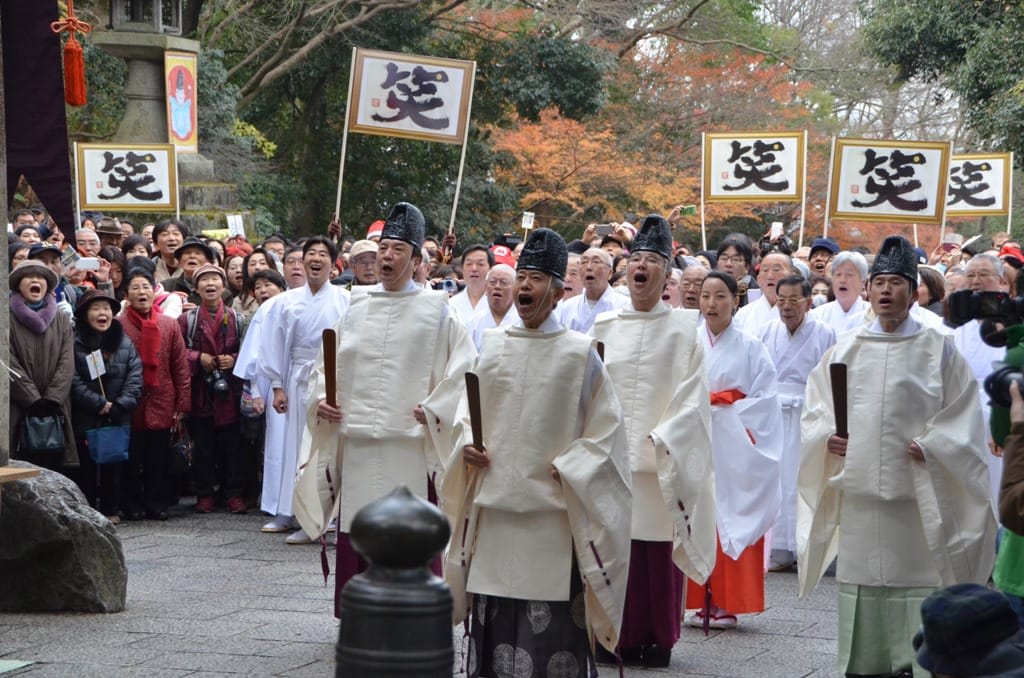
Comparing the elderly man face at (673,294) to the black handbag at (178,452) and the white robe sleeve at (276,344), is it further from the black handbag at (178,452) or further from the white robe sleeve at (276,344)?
the black handbag at (178,452)

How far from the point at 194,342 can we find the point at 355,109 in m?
3.54

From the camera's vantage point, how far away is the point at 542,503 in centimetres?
532

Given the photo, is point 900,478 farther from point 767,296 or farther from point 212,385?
point 212,385

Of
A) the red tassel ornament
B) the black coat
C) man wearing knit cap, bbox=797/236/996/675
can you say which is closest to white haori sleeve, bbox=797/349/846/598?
man wearing knit cap, bbox=797/236/996/675

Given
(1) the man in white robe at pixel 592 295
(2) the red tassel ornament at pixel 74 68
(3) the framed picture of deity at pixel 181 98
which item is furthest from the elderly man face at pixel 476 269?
(3) the framed picture of deity at pixel 181 98

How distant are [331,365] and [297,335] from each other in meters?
3.33

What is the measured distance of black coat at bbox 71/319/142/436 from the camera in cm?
971

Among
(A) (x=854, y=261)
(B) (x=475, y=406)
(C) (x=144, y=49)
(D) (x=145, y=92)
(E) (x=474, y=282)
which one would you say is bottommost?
(B) (x=475, y=406)

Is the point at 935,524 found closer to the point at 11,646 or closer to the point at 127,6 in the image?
the point at 11,646

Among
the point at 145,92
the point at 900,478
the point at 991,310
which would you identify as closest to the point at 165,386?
the point at 900,478

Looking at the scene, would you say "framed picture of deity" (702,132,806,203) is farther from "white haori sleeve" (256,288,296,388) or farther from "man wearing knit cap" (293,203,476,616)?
"man wearing knit cap" (293,203,476,616)

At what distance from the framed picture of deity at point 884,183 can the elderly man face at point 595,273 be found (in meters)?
4.78

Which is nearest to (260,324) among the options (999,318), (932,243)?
(999,318)

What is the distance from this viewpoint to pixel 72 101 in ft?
20.9
